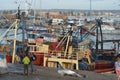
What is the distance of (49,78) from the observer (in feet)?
81.8

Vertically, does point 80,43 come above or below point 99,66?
above

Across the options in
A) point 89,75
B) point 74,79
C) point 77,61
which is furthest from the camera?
point 77,61

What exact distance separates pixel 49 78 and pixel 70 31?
10254 millimetres

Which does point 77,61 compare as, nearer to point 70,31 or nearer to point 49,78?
point 70,31

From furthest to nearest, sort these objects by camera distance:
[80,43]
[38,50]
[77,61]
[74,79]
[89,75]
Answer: [80,43]
[38,50]
[77,61]
[89,75]
[74,79]

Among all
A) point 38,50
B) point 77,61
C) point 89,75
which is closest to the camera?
point 89,75

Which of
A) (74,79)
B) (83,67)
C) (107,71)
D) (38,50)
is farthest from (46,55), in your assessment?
(74,79)

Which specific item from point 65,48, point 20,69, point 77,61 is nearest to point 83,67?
point 77,61

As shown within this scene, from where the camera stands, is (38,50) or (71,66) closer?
(71,66)

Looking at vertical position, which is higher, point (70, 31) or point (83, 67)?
point (70, 31)

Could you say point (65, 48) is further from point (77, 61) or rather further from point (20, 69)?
point (20, 69)

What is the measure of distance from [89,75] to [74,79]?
8.93 feet

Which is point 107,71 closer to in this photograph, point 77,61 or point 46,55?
point 77,61

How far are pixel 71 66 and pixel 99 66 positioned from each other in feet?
11.4
